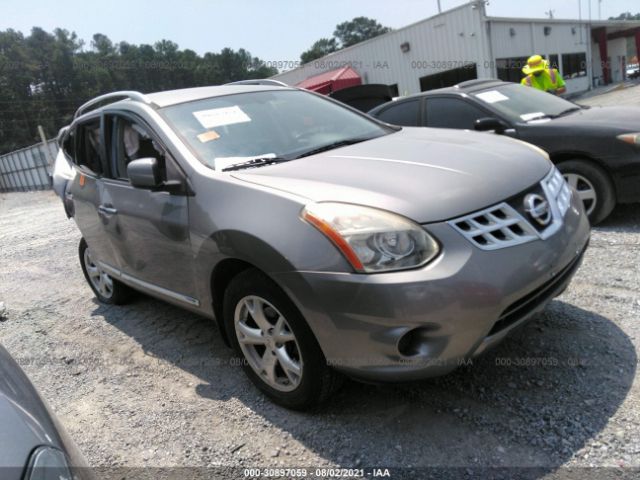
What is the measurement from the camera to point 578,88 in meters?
30.4

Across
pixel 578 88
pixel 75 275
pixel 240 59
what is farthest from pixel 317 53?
pixel 75 275

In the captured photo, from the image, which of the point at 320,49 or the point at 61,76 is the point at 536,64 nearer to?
the point at 61,76

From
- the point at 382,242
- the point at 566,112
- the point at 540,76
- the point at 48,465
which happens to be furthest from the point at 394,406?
the point at 540,76

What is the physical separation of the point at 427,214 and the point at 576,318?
1624 mm

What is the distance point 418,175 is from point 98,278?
3502 millimetres

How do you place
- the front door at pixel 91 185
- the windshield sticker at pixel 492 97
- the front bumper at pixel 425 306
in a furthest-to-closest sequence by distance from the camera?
the windshield sticker at pixel 492 97 → the front door at pixel 91 185 → the front bumper at pixel 425 306

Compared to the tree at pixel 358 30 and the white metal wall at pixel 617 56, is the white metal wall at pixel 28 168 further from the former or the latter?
the tree at pixel 358 30

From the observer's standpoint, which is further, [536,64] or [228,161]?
[536,64]

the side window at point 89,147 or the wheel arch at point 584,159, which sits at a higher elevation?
the side window at point 89,147

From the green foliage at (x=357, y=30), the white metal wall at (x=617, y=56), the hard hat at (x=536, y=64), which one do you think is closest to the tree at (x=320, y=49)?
the green foliage at (x=357, y=30)

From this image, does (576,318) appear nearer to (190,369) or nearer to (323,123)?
(323,123)

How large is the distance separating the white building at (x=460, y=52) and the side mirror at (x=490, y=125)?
1722 cm

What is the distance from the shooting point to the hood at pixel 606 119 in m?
4.48

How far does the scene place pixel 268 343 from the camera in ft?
8.25
